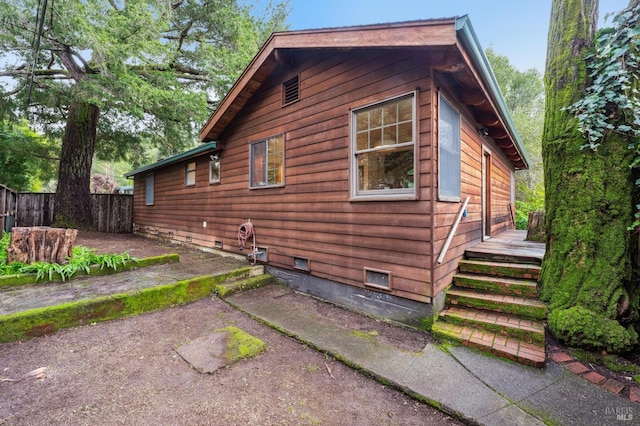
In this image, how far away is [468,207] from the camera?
464 centimetres

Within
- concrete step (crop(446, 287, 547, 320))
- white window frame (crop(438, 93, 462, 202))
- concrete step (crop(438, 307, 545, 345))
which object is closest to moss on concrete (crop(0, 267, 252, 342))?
concrete step (crop(438, 307, 545, 345))

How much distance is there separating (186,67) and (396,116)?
33.7 ft

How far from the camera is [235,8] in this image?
35.0 feet

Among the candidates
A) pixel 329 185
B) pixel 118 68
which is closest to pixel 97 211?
pixel 118 68

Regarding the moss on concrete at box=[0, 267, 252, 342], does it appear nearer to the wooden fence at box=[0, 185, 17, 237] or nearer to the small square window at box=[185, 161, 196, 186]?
the small square window at box=[185, 161, 196, 186]

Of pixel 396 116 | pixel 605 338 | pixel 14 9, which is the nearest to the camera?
pixel 605 338

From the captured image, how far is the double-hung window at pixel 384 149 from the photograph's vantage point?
11.8 feet

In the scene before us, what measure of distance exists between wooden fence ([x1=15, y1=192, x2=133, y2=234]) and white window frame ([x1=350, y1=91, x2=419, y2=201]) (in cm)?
1161

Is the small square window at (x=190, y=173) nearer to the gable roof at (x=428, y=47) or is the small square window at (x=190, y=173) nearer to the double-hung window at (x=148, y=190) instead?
the gable roof at (x=428, y=47)

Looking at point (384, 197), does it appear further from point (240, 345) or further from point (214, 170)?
point (214, 170)

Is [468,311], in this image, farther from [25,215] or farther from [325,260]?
[25,215]

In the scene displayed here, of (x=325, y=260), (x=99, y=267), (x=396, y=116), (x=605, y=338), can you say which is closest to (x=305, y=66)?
(x=396, y=116)

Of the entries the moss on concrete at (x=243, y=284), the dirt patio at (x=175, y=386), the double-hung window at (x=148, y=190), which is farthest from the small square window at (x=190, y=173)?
the dirt patio at (x=175, y=386)

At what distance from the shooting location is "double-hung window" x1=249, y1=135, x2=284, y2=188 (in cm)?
538
